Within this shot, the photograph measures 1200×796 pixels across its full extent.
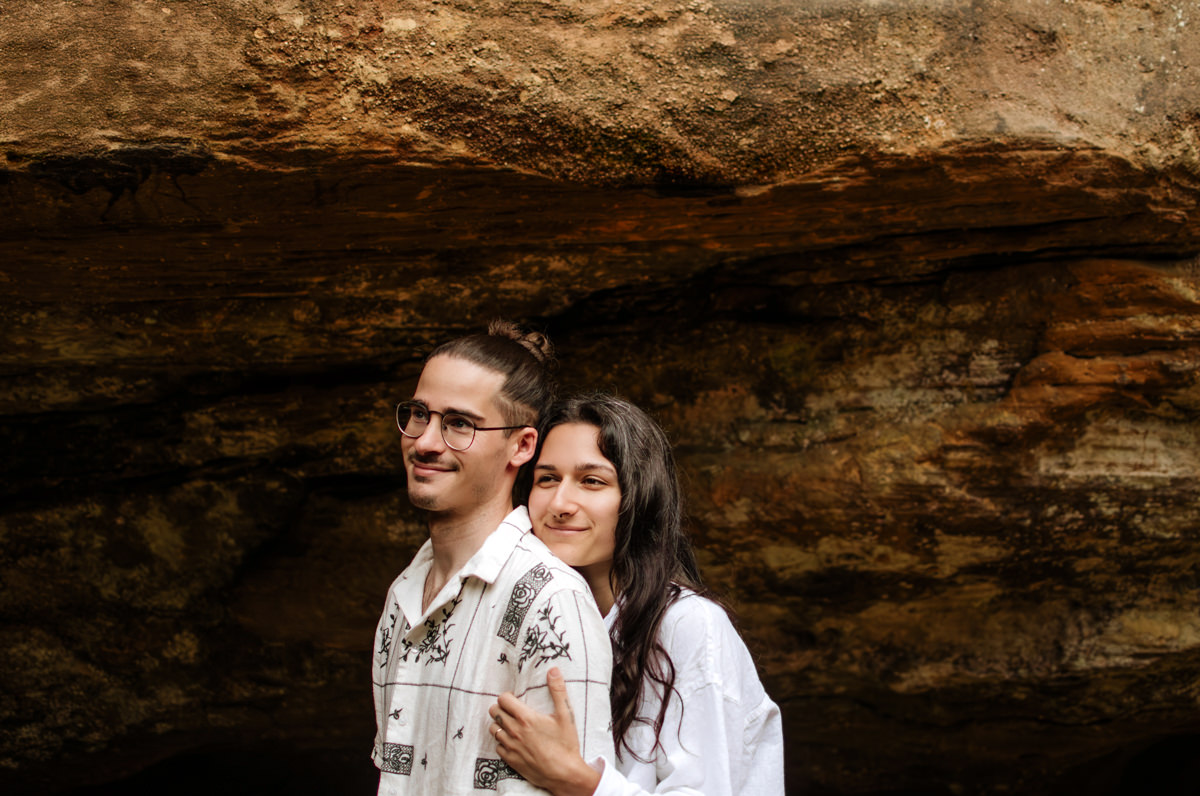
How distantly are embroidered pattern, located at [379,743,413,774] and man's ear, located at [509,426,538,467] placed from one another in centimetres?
63

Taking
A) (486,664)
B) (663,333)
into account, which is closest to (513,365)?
(486,664)

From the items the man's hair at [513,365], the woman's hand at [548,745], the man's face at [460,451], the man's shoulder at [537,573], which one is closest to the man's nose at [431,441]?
the man's face at [460,451]

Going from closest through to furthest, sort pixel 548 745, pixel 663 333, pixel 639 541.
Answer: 1. pixel 548 745
2. pixel 639 541
3. pixel 663 333

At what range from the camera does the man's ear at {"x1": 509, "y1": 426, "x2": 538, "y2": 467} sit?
205 centimetres

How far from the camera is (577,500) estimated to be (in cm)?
213

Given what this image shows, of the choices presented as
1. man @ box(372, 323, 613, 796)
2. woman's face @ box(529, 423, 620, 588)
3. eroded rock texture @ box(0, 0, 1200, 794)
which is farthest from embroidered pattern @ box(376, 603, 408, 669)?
eroded rock texture @ box(0, 0, 1200, 794)

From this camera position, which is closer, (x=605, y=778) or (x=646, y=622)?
(x=605, y=778)

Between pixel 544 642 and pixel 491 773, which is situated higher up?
pixel 544 642

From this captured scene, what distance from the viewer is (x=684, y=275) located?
2854 mm

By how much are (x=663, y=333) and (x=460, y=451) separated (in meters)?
1.30

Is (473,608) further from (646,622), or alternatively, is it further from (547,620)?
(646,622)

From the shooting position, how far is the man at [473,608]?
1759mm

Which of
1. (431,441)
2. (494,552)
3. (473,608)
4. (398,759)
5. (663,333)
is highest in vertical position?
(663,333)

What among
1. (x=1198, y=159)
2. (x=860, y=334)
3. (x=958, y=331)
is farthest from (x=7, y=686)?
(x=1198, y=159)
